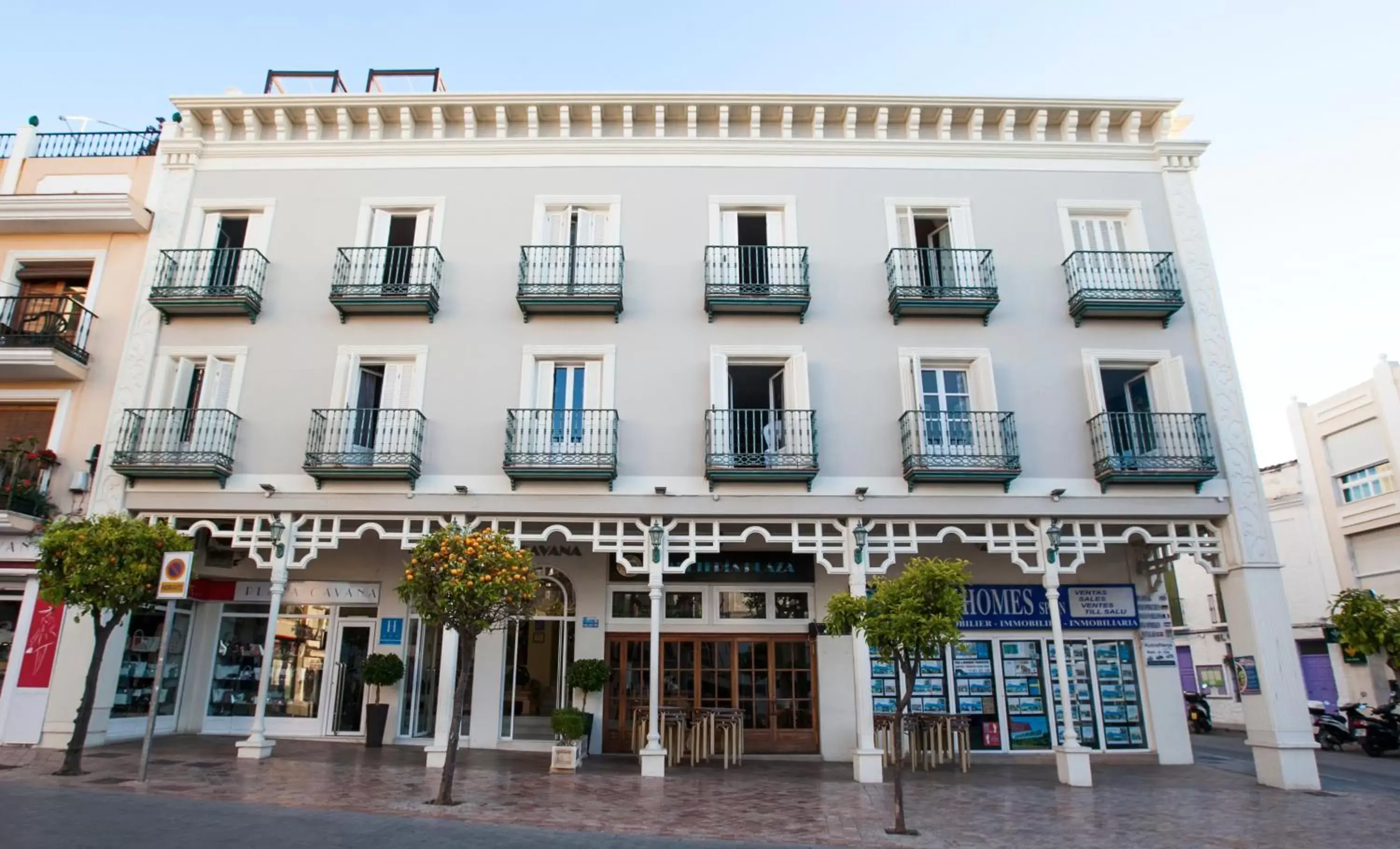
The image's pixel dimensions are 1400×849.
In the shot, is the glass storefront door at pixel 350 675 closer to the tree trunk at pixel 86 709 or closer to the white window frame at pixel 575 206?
the tree trunk at pixel 86 709

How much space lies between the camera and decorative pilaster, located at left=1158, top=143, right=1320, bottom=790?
38.0 feet

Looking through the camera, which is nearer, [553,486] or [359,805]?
[359,805]

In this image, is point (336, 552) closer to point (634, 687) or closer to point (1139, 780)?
point (634, 687)

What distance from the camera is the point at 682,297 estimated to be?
1384cm

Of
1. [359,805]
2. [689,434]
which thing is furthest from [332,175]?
[359,805]

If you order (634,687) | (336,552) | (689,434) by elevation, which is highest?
(689,434)

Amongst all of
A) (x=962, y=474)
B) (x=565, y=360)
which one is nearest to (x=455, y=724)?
(x=565, y=360)

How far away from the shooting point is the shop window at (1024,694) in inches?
551

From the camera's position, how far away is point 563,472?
12391 mm

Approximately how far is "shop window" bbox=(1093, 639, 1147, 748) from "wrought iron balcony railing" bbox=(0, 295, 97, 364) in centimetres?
1860

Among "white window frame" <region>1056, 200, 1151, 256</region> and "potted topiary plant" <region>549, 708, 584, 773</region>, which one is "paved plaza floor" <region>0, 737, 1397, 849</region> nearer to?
"potted topiary plant" <region>549, 708, 584, 773</region>

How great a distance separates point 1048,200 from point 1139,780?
9810 mm

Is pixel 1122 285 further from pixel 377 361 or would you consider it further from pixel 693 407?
pixel 377 361

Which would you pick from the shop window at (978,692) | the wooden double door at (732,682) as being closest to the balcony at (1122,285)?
the shop window at (978,692)
